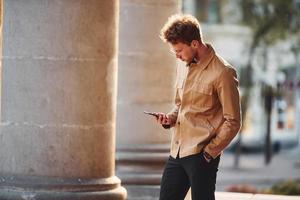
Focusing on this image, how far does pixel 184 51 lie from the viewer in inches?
291

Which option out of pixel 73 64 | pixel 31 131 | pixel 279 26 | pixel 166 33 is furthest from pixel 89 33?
pixel 279 26

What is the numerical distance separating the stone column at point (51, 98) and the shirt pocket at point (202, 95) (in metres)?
1.42

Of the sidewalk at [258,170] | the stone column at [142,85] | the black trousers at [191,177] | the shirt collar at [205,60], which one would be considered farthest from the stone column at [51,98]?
the sidewalk at [258,170]

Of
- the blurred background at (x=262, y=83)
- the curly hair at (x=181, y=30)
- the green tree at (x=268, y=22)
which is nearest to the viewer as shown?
the curly hair at (x=181, y=30)

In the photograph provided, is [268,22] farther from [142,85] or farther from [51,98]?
[51,98]

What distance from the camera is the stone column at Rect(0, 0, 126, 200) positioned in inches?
336

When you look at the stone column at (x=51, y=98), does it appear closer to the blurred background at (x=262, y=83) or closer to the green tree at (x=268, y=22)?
the blurred background at (x=262, y=83)

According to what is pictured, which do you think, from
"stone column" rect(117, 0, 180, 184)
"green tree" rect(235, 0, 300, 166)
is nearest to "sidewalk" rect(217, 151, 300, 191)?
"green tree" rect(235, 0, 300, 166)

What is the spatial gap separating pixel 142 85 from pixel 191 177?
17.6 ft

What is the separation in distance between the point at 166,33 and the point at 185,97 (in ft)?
1.76

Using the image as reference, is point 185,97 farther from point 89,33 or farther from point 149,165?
point 149,165

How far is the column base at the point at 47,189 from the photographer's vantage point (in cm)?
856

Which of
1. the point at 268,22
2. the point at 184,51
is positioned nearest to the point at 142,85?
the point at 184,51

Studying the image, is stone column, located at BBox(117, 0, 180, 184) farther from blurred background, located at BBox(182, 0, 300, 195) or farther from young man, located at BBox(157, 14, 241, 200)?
blurred background, located at BBox(182, 0, 300, 195)
